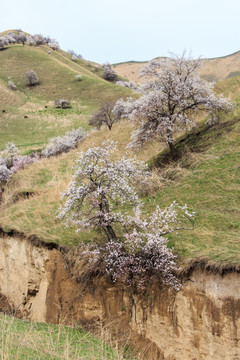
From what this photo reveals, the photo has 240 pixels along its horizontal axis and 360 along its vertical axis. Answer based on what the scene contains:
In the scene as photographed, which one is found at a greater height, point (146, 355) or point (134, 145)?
point (134, 145)

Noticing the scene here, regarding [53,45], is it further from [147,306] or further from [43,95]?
[147,306]

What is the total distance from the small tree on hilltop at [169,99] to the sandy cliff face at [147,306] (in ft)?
27.3

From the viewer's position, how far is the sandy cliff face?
796 cm

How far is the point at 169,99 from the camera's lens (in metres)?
16.6

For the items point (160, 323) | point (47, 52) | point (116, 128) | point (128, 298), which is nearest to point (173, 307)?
point (160, 323)

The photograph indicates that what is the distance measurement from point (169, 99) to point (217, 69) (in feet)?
433

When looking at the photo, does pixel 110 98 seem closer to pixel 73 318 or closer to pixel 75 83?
pixel 75 83

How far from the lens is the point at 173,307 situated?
8.84 metres

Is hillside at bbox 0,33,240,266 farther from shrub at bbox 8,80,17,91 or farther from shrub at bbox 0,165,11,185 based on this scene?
shrub at bbox 8,80,17,91

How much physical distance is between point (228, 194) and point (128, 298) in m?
5.51

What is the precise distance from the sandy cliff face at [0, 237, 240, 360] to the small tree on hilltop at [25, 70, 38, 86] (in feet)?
237

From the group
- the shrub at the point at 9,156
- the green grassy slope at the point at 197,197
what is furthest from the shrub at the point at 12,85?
the green grassy slope at the point at 197,197

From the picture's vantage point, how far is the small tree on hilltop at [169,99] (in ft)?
54.0

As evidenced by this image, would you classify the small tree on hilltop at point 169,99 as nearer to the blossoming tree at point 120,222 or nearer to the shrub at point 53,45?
the blossoming tree at point 120,222
